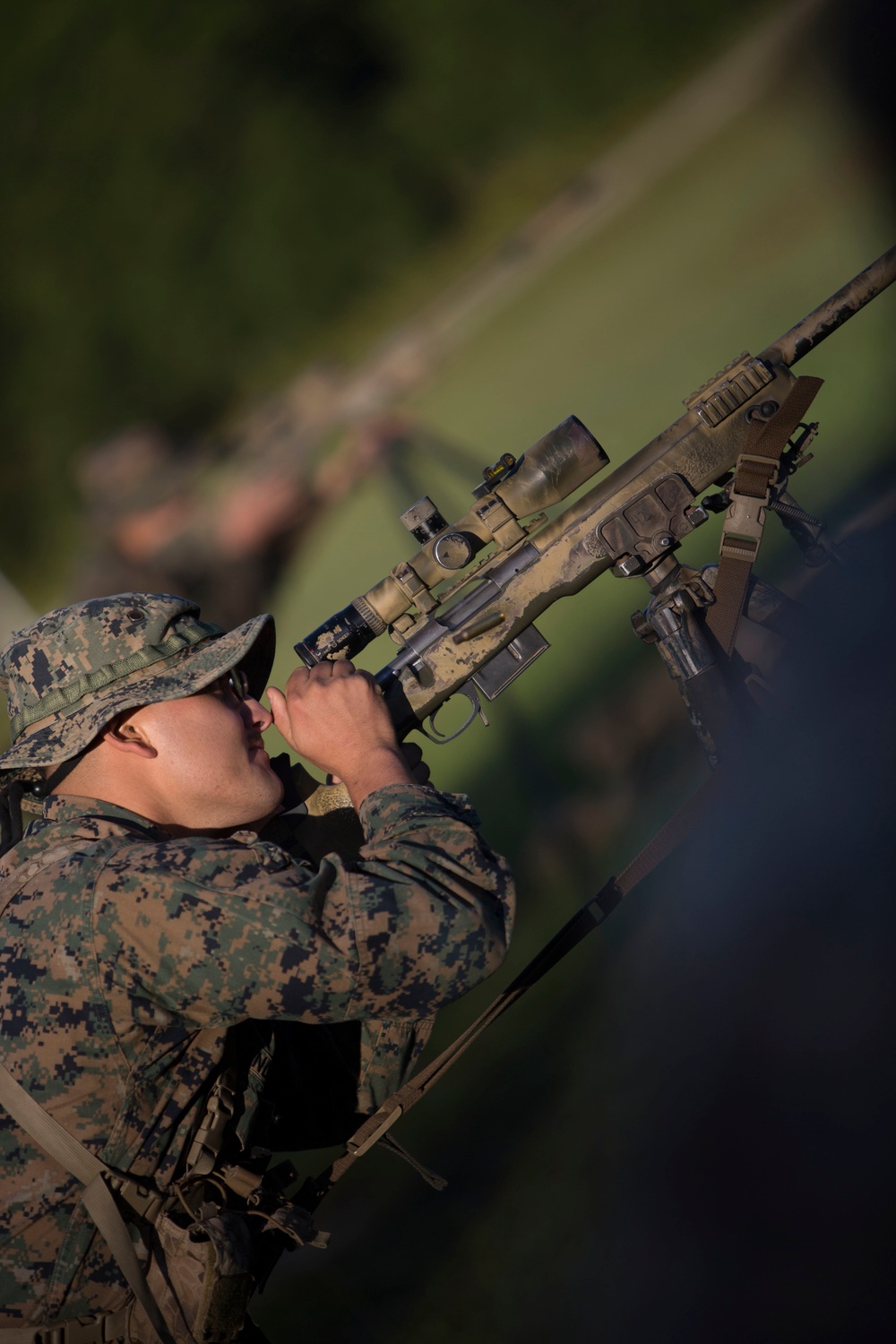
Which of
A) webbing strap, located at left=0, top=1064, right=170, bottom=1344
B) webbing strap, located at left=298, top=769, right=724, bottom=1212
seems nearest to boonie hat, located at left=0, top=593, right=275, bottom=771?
webbing strap, located at left=0, top=1064, right=170, bottom=1344

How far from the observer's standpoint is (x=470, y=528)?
287 cm

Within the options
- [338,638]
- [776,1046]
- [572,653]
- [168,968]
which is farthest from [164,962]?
[572,653]

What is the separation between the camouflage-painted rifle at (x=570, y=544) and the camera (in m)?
2.80

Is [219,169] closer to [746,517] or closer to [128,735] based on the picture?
[746,517]

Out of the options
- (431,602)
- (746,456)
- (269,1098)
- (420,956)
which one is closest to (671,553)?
(746,456)

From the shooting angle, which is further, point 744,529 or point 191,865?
point 744,529

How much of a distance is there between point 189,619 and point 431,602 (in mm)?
835

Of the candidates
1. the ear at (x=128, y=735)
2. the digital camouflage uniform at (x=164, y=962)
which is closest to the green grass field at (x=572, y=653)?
the digital camouflage uniform at (x=164, y=962)

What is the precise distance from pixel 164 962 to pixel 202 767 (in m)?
0.53

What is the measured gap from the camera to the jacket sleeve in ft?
5.28

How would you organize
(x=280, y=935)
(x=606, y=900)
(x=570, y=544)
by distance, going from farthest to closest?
(x=570, y=544)
(x=606, y=900)
(x=280, y=935)

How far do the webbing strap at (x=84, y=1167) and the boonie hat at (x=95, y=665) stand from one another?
688 mm

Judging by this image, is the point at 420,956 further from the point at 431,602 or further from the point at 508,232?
the point at 508,232

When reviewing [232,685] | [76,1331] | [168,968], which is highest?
[232,685]
